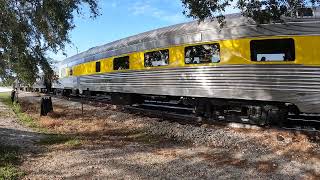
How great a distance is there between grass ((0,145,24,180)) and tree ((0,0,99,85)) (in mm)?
3684

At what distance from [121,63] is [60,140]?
8.57 m

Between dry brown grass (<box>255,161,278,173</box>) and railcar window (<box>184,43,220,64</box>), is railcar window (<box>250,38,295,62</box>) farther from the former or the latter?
dry brown grass (<box>255,161,278,173</box>)

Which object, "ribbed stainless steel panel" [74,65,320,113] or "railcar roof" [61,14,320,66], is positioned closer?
"ribbed stainless steel panel" [74,65,320,113]

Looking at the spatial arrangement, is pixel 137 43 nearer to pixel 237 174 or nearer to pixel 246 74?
pixel 246 74

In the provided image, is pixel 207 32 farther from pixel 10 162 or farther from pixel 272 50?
pixel 10 162

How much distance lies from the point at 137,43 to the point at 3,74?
23.5ft

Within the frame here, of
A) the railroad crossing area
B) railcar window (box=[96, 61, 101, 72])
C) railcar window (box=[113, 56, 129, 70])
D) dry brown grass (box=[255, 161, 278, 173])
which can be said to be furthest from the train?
railcar window (box=[96, 61, 101, 72])

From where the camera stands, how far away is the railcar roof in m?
12.5

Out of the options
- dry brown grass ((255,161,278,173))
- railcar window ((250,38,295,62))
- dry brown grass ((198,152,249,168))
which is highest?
railcar window ((250,38,295,62))

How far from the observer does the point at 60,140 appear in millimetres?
13570

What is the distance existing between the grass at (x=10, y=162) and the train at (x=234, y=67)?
6614 mm

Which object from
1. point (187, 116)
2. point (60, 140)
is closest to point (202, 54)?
point (187, 116)

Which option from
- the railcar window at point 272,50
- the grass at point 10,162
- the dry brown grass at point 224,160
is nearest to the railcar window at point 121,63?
the railcar window at point 272,50

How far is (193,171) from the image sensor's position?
31.0ft
